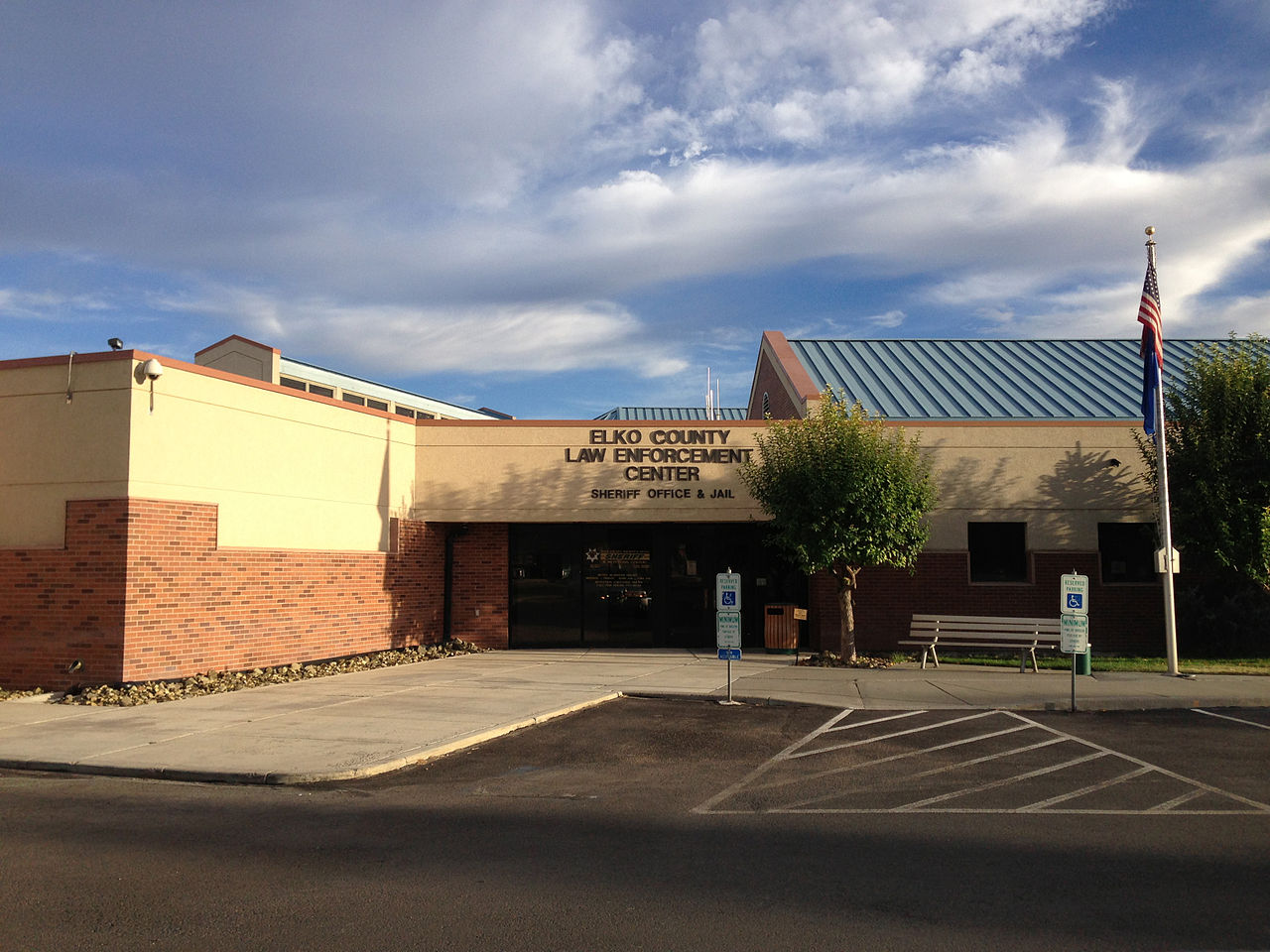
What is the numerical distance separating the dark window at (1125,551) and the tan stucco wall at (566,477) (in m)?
6.96

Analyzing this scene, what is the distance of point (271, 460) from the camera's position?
16594mm

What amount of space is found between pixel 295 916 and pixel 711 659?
547 inches

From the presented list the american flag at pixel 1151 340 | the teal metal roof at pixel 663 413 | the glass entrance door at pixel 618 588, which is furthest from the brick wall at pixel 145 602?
the teal metal roof at pixel 663 413

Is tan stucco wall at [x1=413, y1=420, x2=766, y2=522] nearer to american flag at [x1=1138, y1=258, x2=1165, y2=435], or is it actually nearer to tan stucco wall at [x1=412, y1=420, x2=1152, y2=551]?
tan stucco wall at [x1=412, y1=420, x2=1152, y2=551]

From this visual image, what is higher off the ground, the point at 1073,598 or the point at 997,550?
the point at 997,550

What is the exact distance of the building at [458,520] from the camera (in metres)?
14.3

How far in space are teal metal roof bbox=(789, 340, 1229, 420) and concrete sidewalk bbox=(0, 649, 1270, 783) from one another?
289 inches

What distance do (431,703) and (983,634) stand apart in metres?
10.3

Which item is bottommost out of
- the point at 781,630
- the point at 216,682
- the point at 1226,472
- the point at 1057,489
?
the point at 216,682

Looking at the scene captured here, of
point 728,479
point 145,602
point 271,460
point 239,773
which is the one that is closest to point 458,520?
point 271,460

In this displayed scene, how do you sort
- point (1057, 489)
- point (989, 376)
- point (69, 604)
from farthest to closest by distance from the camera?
point (989, 376) < point (1057, 489) < point (69, 604)

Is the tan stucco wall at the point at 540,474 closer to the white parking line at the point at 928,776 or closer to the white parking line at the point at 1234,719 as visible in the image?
the white parking line at the point at 1234,719

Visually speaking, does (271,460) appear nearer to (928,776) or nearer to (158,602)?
(158,602)

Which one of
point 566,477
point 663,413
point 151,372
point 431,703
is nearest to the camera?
point 431,703
